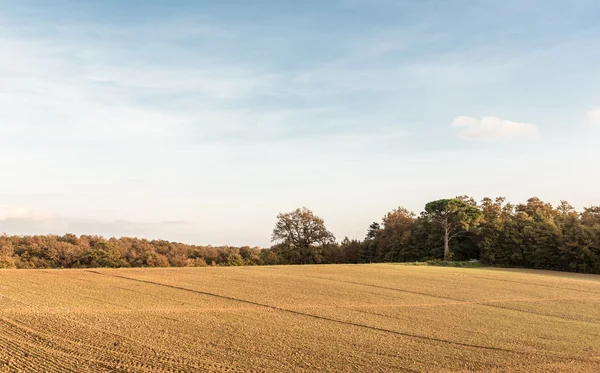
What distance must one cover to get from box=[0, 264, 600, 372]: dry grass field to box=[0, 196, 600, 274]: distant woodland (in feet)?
62.8

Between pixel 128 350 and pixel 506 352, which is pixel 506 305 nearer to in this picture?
pixel 506 352

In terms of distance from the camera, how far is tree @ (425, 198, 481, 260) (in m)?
65.6

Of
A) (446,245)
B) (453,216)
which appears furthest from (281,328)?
(453,216)

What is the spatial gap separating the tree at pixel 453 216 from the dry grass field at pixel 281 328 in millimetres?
34684

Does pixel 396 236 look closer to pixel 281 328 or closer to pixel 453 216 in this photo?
pixel 453 216

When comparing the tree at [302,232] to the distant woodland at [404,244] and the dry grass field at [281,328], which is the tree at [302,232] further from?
the dry grass field at [281,328]

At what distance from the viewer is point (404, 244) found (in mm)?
70812

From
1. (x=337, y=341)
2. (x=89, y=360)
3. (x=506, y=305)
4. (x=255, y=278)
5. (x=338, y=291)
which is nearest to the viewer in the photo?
(x=89, y=360)

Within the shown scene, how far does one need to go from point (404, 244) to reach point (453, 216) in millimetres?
8361

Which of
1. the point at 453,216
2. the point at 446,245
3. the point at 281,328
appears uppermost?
the point at 453,216

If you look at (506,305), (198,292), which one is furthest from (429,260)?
(198,292)

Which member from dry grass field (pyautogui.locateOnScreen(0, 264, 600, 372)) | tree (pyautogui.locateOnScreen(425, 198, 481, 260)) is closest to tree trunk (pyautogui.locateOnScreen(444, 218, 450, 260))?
tree (pyautogui.locateOnScreen(425, 198, 481, 260))

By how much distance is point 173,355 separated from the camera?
1226 centimetres

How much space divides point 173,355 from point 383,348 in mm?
5893
